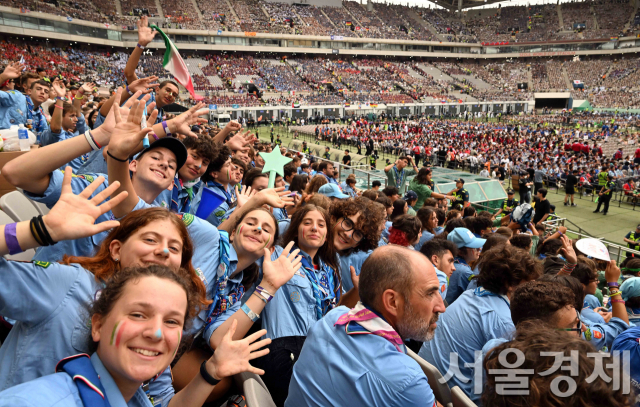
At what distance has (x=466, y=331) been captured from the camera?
8.66 ft

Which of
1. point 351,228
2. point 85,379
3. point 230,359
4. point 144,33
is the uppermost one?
point 144,33

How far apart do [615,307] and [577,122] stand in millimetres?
42169

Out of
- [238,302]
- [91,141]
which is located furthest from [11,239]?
[238,302]

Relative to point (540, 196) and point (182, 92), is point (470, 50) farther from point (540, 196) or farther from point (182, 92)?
point (540, 196)

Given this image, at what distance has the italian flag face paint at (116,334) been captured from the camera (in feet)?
4.20

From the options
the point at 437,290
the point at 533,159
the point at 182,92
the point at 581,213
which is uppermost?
the point at 182,92

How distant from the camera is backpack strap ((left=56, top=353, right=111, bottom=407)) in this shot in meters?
1.12

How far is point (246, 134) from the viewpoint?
19.0 feet

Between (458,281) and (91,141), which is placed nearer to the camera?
(91,141)

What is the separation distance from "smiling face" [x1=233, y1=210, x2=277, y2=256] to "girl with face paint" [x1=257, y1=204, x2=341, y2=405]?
0.87 ft

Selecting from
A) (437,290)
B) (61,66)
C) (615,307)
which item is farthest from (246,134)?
(61,66)

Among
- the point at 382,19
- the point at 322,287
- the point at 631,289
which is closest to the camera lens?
the point at 322,287

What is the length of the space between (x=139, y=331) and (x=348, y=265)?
2356 millimetres

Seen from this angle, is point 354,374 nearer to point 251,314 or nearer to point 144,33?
point 251,314
